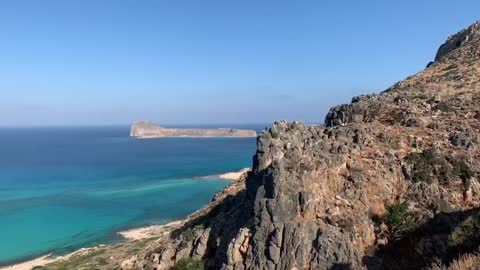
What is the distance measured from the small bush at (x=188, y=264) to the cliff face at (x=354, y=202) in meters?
0.32

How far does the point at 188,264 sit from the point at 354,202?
9677 mm

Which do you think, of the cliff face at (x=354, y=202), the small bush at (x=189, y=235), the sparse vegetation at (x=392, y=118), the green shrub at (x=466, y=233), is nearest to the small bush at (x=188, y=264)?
the cliff face at (x=354, y=202)

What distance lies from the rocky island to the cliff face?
0.16 feet

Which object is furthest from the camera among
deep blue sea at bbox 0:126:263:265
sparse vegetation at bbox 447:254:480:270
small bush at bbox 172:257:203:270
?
deep blue sea at bbox 0:126:263:265

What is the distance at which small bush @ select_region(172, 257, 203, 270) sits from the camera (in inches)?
974

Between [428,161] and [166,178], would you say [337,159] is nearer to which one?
[428,161]

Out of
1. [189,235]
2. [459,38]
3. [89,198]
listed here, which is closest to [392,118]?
[189,235]

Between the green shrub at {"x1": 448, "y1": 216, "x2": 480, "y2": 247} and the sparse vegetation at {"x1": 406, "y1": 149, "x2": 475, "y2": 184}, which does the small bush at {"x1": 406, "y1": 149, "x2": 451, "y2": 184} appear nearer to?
the sparse vegetation at {"x1": 406, "y1": 149, "x2": 475, "y2": 184}

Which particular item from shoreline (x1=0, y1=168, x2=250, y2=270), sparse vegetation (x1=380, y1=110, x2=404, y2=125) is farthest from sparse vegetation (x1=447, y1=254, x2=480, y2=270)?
shoreline (x1=0, y1=168, x2=250, y2=270)

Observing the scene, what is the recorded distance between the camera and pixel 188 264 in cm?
2509

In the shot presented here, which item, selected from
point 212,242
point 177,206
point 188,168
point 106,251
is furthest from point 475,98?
point 188,168

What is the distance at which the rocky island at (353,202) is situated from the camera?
1978cm

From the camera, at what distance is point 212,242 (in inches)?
1014

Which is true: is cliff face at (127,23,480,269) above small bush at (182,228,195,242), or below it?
above
